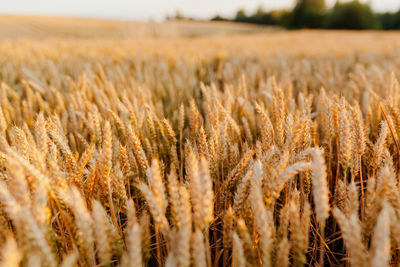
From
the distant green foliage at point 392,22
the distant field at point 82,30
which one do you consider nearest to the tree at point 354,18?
the distant green foliage at point 392,22

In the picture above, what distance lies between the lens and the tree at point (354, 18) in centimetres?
3253

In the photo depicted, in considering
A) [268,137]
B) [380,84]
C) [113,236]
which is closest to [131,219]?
[113,236]

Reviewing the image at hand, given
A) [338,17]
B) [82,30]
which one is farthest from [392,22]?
[82,30]

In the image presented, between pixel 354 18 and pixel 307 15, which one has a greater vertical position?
pixel 307 15

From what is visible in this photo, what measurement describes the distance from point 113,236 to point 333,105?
0.81m

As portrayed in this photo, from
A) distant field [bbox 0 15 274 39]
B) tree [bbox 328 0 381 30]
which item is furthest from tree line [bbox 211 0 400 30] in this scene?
distant field [bbox 0 15 274 39]

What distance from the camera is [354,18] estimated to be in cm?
3278

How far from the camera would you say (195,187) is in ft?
1.61

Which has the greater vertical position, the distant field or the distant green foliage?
the distant green foliage

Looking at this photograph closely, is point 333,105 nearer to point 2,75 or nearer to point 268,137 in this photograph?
point 268,137

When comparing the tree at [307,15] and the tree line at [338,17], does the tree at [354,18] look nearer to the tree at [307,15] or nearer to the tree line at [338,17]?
the tree line at [338,17]

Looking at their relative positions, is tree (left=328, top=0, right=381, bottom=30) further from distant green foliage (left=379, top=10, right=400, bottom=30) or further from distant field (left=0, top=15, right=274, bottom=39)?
distant field (left=0, top=15, right=274, bottom=39)

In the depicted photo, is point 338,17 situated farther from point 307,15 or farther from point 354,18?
point 307,15

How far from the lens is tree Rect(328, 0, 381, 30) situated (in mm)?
32531
